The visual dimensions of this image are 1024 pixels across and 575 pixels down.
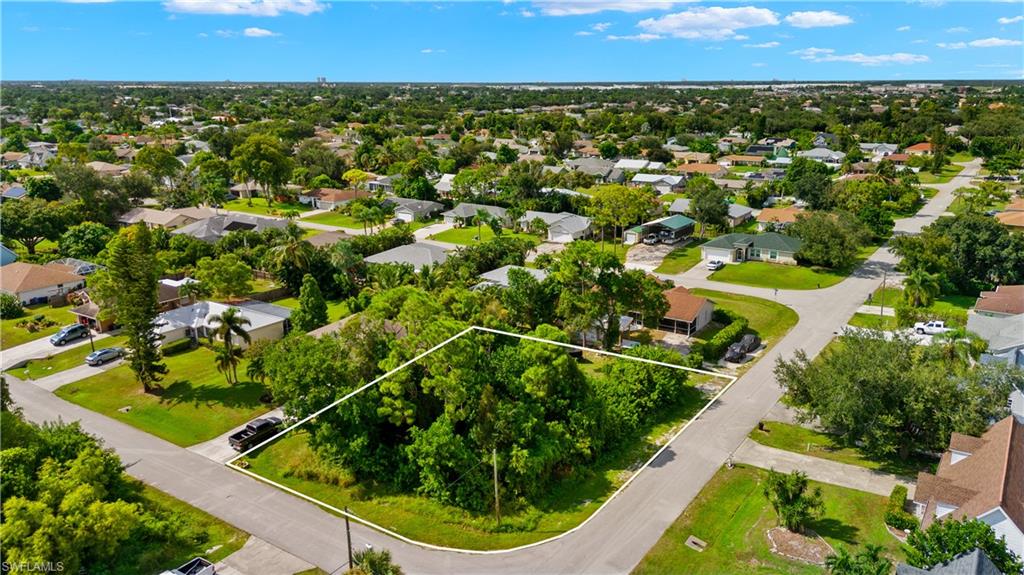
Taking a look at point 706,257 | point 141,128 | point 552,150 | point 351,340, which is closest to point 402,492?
point 351,340

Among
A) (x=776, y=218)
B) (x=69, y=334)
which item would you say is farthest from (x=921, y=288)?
(x=69, y=334)

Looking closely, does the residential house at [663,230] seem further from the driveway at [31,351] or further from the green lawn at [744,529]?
the driveway at [31,351]

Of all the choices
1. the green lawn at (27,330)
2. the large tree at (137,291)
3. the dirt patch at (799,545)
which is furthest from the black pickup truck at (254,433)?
the green lawn at (27,330)

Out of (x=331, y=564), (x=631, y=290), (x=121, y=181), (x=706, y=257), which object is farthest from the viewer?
(x=121, y=181)

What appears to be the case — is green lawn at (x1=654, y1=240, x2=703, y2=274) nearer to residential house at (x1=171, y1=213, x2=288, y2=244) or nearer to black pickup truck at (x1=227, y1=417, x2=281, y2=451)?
black pickup truck at (x1=227, y1=417, x2=281, y2=451)

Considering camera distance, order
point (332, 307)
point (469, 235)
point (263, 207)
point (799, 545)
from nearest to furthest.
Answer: point (799, 545), point (332, 307), point (469, 235), point (263, 207)

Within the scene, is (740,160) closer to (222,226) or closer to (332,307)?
(222,226)

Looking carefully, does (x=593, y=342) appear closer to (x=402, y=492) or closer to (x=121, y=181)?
(x=402, y=492)

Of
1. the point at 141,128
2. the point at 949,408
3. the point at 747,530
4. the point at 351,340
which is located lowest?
the point at 747,530
